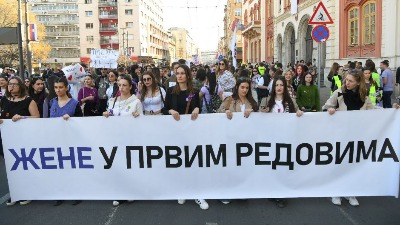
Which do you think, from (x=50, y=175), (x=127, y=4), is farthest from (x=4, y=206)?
(x=127, y=4)

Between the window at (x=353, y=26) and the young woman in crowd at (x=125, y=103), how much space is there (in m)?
17.2

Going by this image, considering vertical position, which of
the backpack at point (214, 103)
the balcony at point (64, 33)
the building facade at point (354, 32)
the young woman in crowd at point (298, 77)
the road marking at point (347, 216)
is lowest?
the road marking at point (347, 216)

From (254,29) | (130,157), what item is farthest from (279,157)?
(254,29)

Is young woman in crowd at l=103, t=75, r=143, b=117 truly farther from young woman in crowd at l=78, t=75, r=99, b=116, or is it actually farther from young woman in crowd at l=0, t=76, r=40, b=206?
young woman in crowd at l=78, t=75, r=99, b=116

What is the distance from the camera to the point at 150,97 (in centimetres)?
599

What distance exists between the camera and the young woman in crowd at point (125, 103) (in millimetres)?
5294

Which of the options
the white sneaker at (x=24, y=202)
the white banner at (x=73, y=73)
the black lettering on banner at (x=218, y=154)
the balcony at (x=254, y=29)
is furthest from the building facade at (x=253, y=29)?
the white sneaker at (x=24, y=202)

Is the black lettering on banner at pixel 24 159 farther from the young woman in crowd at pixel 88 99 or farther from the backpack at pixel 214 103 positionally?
the backpack at pixel 214 103

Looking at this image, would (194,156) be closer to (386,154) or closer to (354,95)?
(354,95)

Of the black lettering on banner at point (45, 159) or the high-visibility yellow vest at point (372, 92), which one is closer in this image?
the black lettering on banner at point (45, 159)

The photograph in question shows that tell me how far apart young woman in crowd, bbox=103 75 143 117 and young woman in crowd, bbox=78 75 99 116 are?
2485mm

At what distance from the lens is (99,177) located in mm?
5004

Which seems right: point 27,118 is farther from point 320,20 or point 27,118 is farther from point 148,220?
point 320,20

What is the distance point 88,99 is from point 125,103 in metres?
2.67
